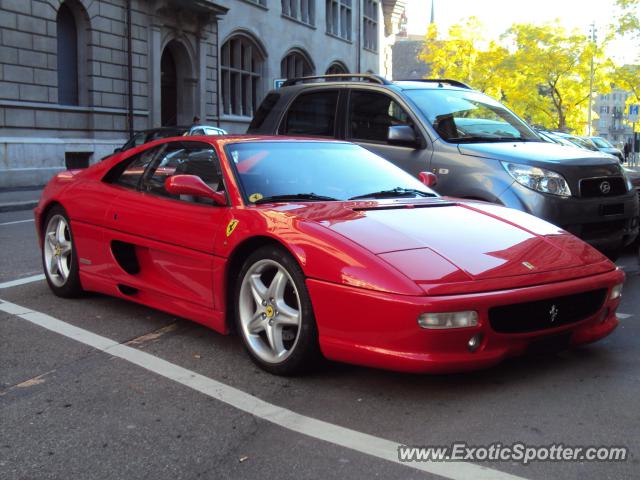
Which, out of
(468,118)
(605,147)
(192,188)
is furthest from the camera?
(605,147)

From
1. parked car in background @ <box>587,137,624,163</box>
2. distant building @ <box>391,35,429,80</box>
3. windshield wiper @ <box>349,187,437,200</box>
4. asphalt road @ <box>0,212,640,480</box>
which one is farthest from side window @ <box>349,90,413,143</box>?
distant building @ <box>391,35,429,80</box>

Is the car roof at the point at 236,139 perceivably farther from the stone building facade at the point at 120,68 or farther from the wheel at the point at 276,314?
the stone building facade at the point at 120,68

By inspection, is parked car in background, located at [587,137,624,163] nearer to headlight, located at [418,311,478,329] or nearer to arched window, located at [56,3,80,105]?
arched window, located at [56,3,80,105]

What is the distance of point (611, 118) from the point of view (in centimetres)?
15400

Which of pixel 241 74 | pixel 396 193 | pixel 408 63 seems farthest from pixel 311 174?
pixel 408 63

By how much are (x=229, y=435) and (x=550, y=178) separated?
12.7 ft

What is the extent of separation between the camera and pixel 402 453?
2973mm

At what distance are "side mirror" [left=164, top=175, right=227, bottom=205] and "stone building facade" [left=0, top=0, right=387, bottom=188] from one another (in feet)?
50.0

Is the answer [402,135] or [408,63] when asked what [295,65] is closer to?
[402,135]

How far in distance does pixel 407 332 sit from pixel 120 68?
69.2ft

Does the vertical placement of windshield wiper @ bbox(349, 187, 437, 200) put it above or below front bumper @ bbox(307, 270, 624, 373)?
above

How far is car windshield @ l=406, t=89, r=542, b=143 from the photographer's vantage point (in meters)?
6.83

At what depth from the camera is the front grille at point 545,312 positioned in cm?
354

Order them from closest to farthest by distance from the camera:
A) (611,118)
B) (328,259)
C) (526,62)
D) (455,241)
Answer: (328,259)
(455,241)
(526,62)
(611,118)
